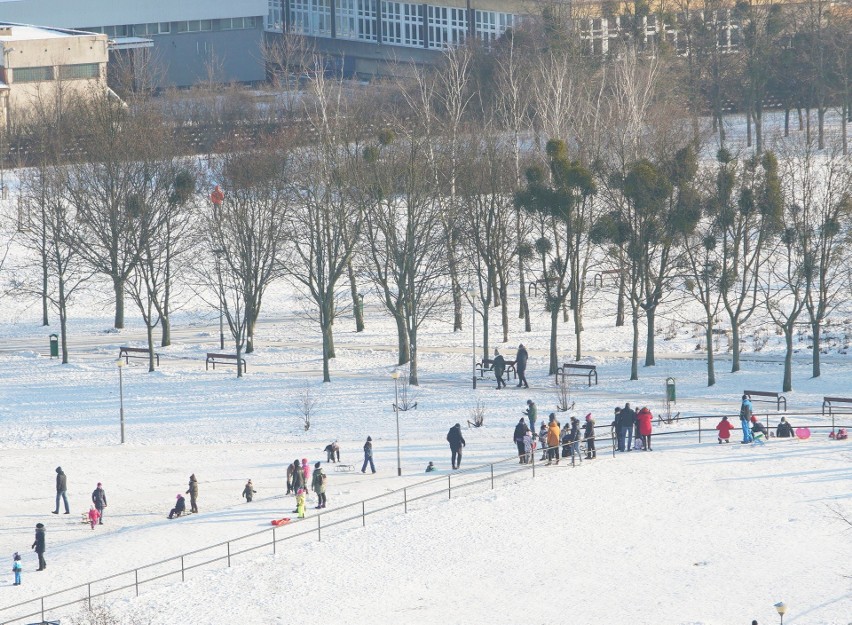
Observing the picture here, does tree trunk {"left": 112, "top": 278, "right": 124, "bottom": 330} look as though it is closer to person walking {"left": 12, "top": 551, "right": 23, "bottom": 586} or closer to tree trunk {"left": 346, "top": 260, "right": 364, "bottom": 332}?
tree trunk {"left": 346, "top": 260, "right": 364, "bottom": 332}

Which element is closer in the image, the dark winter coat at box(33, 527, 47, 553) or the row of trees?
the dark winter coat at box(33, 527, 47, 553)

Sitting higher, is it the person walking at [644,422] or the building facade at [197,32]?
the building facade at [197,32]

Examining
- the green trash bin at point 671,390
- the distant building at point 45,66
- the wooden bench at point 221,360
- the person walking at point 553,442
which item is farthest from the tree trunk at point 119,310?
the distant building at point 45,66

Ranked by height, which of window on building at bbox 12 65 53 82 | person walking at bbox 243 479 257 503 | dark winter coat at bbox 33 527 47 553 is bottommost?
dark winter coat at bbox 33 527 47 553

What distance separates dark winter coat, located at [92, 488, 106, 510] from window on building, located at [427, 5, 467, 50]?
258 feet

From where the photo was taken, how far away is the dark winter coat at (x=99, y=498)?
110ft

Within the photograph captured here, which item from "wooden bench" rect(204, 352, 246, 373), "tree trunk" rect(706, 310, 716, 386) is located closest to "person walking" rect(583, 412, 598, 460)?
"tree trunk" rect(706, 310, 716, 386)

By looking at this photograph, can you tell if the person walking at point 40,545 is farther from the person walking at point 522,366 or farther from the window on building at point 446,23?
the window on building at point 446,23

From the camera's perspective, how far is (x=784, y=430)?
37562mm

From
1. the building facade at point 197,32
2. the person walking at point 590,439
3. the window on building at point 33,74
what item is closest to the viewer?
the person walking at point 590,439

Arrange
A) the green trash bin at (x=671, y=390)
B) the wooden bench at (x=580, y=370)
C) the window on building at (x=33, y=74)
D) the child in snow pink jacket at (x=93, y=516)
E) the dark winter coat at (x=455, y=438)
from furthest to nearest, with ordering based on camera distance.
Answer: the window on building at (x=33, y=74) → the wooden bench at (x=580, y=370) → the green trash bin at (x=671, y=390) → the dark winter coat at (x=455, y=438) → the child in snow pink jacket at (x=93, y=516)

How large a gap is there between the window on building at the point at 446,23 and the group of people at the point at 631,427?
74.5 m

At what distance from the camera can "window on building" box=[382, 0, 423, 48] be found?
357ft

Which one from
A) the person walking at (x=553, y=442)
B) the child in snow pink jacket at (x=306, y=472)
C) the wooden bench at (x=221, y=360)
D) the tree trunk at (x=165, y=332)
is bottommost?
the child in snow pink jacket at (x=306, y=472)
